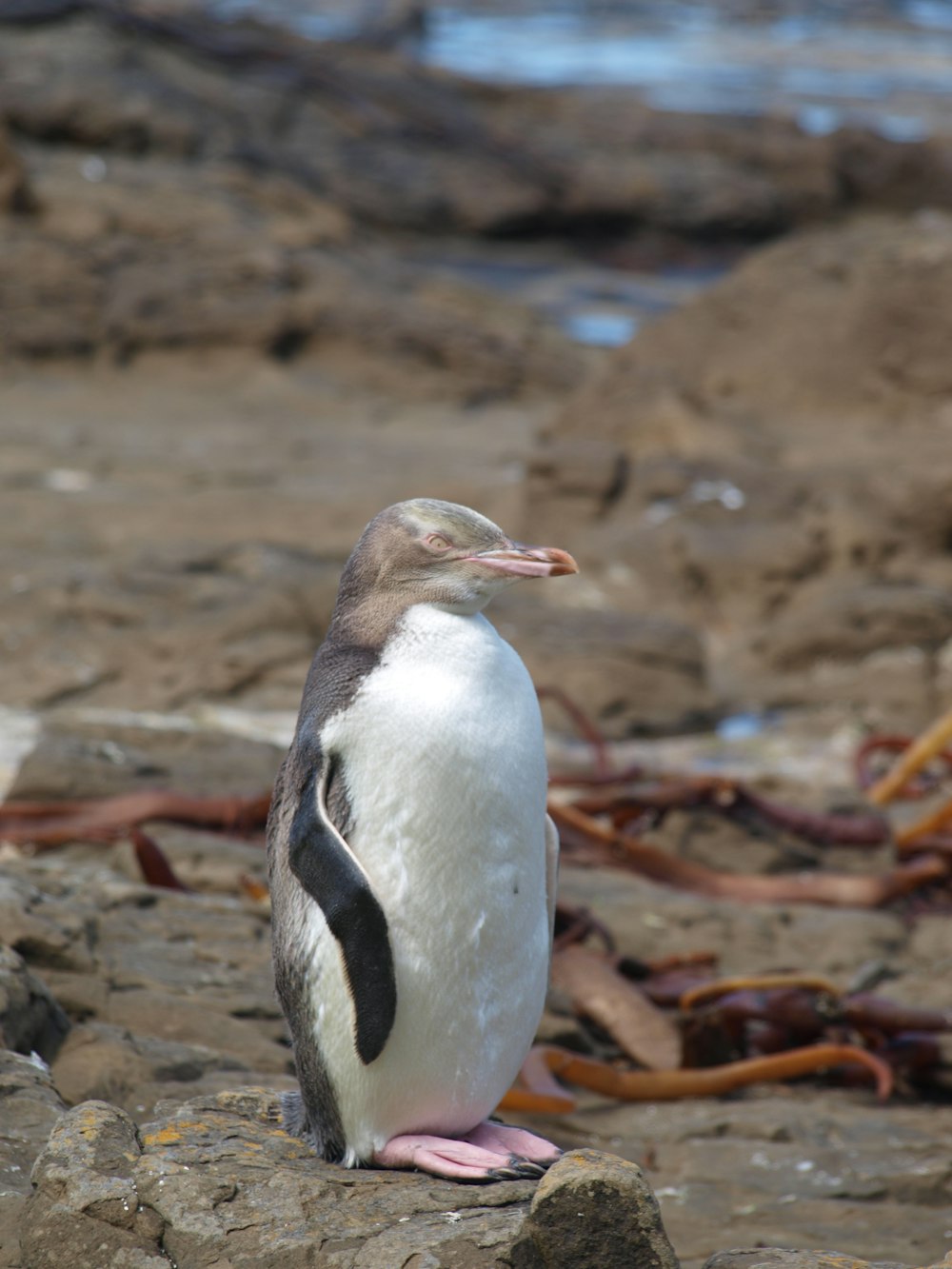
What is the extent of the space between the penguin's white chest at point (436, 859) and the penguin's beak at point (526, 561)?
0.13 meters

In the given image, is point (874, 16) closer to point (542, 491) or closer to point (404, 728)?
point (542, 491)

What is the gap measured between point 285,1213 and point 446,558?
3.56 feet

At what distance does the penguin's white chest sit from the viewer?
2.67 metres

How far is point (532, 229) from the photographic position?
55.6 feet

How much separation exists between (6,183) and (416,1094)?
33.7 ft

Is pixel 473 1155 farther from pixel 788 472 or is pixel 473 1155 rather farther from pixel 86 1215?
pixel 788 472

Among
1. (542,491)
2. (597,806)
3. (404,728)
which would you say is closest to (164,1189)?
(404,728)

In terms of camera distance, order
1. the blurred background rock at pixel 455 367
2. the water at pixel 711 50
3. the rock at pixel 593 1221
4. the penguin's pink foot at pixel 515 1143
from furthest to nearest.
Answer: the water at pixel 711 50 → the blurred background rock at pixel 455 367 → the penguin's pink foot at pixel 515 1143 → the rock at pixel 593 1221

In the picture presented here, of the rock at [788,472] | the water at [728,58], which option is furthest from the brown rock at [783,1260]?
the water at [728,58]

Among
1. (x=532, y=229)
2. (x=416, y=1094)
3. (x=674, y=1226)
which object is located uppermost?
(x=416, y=1094)

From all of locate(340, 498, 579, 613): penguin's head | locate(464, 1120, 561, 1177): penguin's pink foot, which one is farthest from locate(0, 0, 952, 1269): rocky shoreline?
locate(340, 498, 579, 613): penguin's head

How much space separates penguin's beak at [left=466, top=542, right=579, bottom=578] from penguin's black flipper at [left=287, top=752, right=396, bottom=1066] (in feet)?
1.71

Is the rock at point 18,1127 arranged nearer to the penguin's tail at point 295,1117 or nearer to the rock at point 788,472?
the penguin's tail at point 295,1117

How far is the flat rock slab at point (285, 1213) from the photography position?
2199 mm
